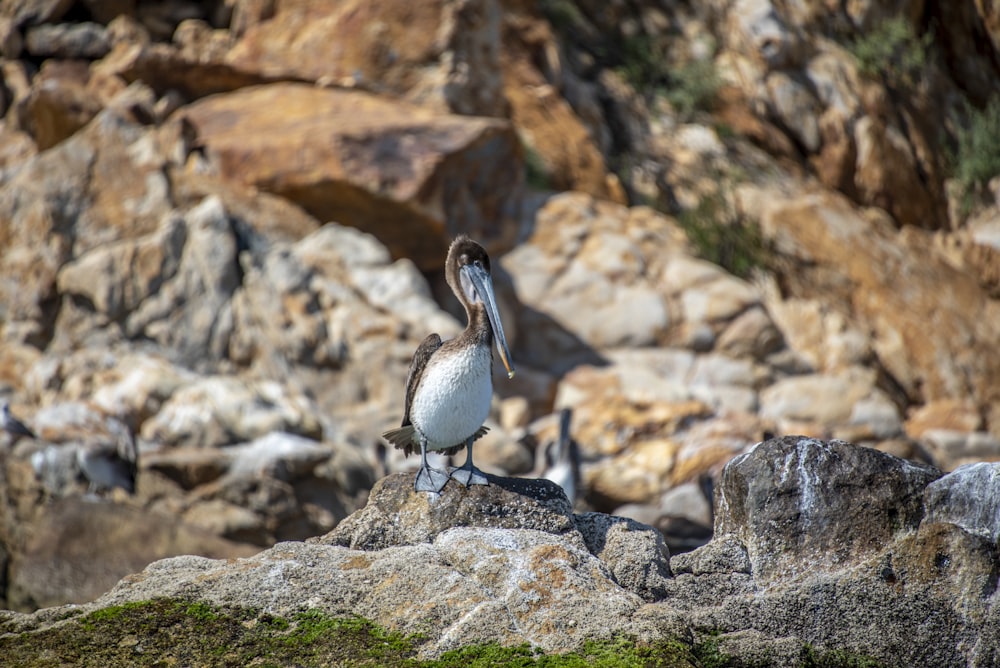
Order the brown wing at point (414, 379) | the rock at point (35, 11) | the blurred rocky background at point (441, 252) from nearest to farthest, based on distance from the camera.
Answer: the brown wing at point (414, 379) < the blurred rocky background at point (441, 252) < the rock at point (35, 11)

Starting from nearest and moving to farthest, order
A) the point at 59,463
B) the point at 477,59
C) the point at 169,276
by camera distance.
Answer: the point at 59,463 < the point at 169,276 < the point at 477,59

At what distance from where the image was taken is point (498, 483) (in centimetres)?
645

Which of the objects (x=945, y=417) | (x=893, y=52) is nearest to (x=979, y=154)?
(x=893, y=52)

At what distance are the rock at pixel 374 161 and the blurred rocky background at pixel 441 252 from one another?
6 centimetres

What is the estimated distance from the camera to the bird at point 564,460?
45.3 ft

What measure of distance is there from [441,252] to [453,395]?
1252 centimetres

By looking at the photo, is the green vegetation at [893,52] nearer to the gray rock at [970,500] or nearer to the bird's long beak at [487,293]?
the bird's long beak at [487,293]

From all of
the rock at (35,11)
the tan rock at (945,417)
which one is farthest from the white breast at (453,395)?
the rock at (35,11)

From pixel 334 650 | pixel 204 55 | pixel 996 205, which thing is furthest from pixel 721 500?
pixel 996 205

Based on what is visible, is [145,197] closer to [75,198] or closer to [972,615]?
[75,198]

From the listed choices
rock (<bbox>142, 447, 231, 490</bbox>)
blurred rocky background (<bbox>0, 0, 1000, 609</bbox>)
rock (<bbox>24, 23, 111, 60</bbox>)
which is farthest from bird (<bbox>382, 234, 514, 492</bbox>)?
rock (<bbox>24, 23, 111, 60</bbox>)

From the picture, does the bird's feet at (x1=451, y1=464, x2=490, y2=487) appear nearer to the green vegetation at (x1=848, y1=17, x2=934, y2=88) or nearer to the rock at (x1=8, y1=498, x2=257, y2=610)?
the rock at (x1=8, y1=498, x2=257, y2=610)

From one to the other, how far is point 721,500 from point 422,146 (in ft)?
41.8

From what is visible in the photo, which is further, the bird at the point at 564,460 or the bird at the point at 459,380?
the bird at the point at 564,460
